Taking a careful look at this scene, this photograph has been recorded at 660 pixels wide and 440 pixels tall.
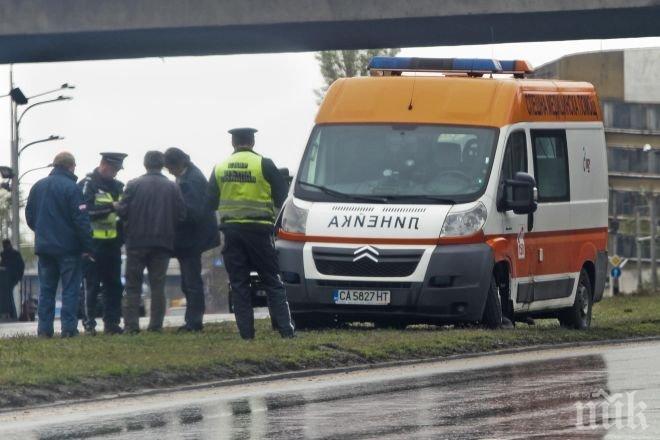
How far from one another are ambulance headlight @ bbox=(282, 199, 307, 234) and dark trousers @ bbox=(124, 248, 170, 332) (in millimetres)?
1186

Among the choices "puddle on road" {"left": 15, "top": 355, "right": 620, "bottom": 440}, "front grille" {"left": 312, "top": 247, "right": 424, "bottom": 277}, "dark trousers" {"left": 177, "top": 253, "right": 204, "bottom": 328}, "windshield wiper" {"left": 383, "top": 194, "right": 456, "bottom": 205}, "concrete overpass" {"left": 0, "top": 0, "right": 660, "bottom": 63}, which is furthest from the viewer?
"concrete overpass" {"left": 0, "top": 0, "right": 660, "bottom": 63}

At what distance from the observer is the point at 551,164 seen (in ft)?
63.4

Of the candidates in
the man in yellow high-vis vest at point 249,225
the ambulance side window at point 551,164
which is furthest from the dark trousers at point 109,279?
the ambulance side window at point 551,164

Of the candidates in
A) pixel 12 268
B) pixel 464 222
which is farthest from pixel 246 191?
pixel 12 268

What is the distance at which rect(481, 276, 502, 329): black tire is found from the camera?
17.8 m

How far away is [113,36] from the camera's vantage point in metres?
32.4

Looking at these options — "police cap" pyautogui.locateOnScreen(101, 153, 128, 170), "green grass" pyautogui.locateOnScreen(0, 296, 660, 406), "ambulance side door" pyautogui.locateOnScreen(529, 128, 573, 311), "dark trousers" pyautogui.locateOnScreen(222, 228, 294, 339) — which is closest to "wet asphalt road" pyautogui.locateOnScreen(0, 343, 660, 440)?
"green grass" pyautogui.locateOnScreen(0, 296, 660, 406)

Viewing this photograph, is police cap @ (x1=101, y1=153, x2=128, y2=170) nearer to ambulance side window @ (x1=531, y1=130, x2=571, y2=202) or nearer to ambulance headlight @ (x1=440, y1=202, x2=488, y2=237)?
ambulance headlight @ (x1=440, y1=202, x2=488, y2=237)

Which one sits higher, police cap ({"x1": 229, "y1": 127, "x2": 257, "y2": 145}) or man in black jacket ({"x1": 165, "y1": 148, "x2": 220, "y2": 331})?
police cap ({"x1": 229, "y1": 127, "x2": 257, "y2": 145})

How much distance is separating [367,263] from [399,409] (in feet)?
21.4

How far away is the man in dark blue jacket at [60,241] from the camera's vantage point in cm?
1770

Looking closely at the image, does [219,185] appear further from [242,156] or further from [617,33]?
[617,33]

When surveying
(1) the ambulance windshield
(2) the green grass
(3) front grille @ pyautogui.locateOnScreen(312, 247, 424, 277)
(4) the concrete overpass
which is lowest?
(2) the green grass

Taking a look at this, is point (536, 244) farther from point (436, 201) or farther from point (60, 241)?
point (60, 241)
